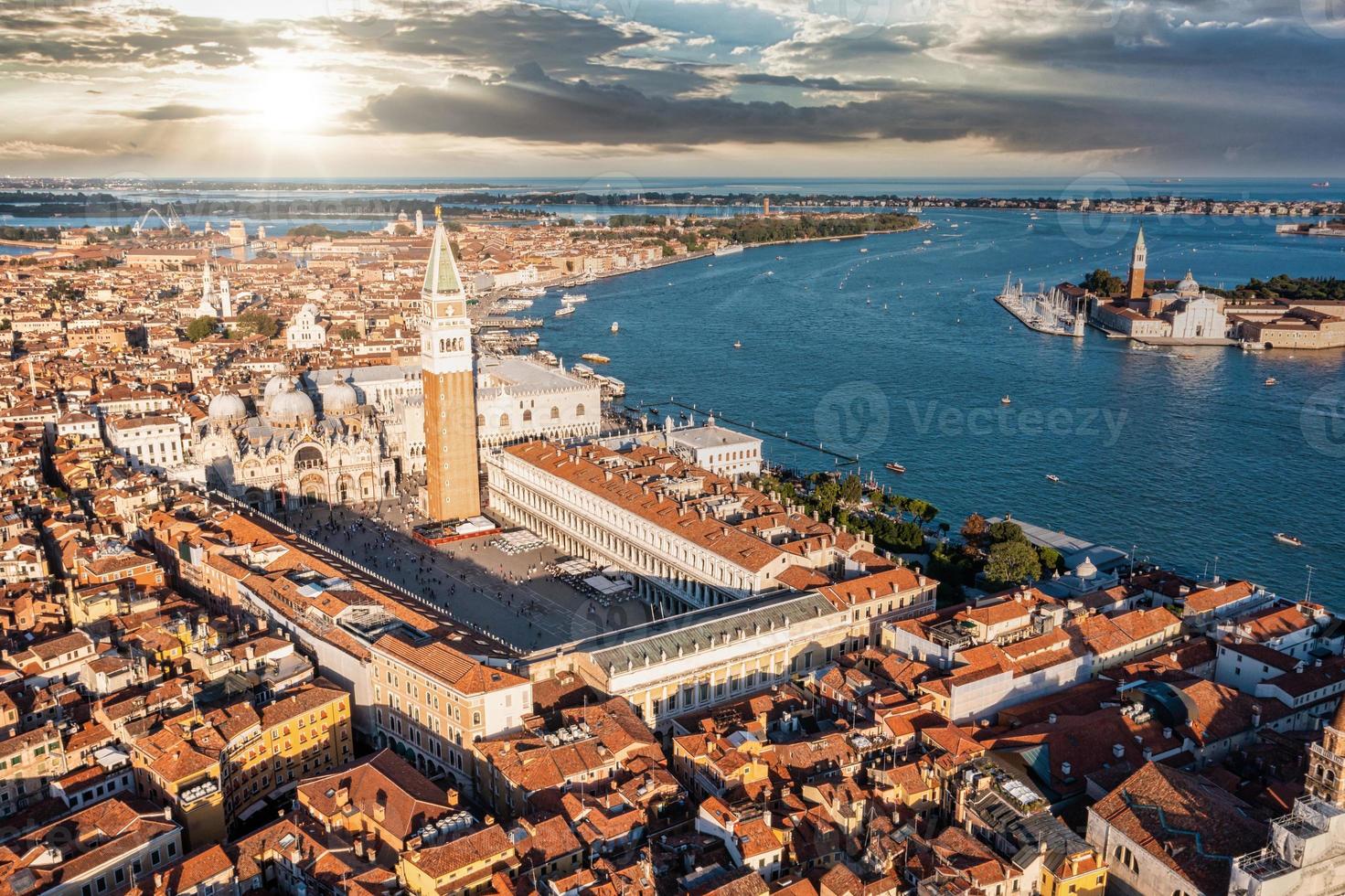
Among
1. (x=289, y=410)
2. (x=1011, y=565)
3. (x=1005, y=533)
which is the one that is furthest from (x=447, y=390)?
(x=1011, y=565)

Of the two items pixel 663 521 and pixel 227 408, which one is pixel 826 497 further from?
pixel 227 408

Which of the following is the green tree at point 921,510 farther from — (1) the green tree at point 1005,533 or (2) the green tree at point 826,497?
(1) the green tree at point 1005,533

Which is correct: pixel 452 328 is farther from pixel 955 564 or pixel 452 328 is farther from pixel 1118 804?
pixel 1118 804

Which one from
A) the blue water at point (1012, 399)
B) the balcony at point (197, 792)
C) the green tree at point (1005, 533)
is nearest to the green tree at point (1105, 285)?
the blue water at point (1012, 399)

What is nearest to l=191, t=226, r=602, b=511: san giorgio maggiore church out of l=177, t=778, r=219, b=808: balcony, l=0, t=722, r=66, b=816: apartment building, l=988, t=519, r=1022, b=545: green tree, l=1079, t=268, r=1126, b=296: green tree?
l=988, t=519, r=1022, b=545: green tree

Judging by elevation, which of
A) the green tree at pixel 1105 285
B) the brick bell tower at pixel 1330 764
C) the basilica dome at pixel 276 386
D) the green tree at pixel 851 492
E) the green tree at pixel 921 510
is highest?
the green tree at pixel 1105 285

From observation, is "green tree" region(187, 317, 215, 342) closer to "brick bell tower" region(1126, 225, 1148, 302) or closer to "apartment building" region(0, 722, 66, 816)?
"apartment building" region(0, 722, 66, 816)
